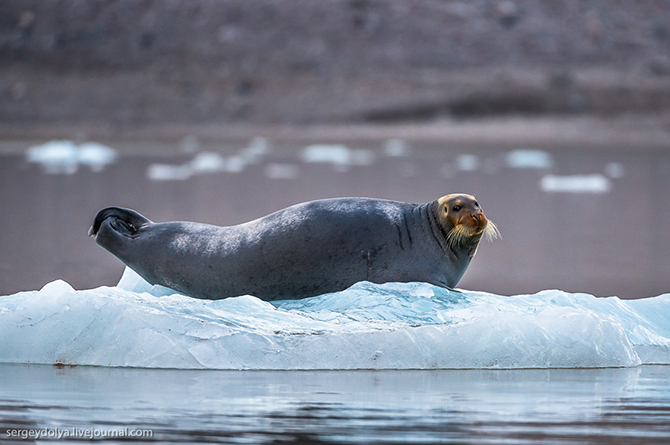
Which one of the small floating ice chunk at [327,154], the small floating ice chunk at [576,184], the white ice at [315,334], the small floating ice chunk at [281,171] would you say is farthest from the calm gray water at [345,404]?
the small floating ice chunk at [327,154]

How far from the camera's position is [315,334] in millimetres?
5555

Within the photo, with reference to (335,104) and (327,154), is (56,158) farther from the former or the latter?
(335,104)

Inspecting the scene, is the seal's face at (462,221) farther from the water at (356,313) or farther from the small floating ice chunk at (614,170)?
the small floating ice chunk at (614,170)

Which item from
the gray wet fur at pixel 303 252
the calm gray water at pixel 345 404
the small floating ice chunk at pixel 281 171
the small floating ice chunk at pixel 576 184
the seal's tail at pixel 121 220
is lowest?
the calm gray water at pixel 345 404

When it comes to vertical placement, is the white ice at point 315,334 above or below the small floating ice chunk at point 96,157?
below

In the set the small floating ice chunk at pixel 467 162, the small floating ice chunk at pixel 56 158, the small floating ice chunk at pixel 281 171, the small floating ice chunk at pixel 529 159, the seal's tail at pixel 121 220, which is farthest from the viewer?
the small floating ice chunk at pixel 529 159

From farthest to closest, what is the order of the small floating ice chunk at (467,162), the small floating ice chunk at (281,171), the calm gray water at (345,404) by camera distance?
the small floating ice chunk at (467,162), the small floating ice chunk at (281,171), the calm gray water at (345,404)

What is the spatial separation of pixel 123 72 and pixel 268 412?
31405 millimetres

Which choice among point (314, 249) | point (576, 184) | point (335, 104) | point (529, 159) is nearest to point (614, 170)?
point (529, 159)

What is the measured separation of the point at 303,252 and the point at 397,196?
954 cm

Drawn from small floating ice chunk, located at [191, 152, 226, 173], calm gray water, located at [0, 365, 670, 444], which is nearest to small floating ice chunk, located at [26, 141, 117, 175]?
small floating ice chunk, located at [191, 152, 226, 173]

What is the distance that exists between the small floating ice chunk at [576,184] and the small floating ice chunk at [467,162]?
209cm

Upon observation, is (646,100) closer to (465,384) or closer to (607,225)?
(607,225)

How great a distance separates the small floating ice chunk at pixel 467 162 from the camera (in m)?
21.9
